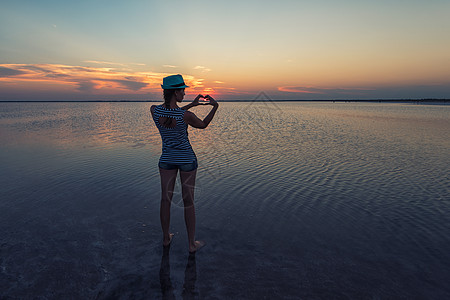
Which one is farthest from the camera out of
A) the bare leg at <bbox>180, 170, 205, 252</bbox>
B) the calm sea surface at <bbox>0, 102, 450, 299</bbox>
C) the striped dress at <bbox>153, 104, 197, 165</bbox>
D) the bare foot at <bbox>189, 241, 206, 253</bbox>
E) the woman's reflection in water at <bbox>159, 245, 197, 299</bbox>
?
the bare foot at <bbox>189, 241, 206, 253</bbox>

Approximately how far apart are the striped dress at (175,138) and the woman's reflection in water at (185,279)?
1.55 meters

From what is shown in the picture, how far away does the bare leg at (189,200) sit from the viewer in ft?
12.5

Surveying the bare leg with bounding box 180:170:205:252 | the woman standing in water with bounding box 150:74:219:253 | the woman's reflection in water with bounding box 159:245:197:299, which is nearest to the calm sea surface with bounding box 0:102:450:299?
the woman's reflection in water with bounding box 159:245:197:299

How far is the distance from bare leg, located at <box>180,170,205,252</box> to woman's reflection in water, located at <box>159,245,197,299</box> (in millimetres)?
204

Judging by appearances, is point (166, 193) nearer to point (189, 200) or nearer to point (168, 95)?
point (189, 200)

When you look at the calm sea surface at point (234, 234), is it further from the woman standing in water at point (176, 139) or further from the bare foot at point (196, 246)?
the woman standing in water at point (176, 139)

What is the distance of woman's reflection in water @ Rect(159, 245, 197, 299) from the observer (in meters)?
3.17

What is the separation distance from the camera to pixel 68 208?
5793 millimetres

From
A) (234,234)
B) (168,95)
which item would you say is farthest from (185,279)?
(168,95)

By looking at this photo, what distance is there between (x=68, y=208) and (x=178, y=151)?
12.8ft

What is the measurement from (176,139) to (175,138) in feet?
0.07

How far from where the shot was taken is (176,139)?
364cm

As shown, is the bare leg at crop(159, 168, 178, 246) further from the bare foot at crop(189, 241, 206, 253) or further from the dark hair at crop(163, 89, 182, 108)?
the dark hair at crop(163, 89, 182, 108)

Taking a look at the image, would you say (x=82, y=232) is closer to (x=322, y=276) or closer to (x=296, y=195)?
(x=322, y=276)
